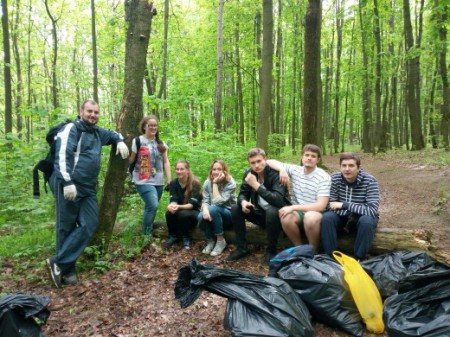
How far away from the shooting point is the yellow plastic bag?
2.78 meters

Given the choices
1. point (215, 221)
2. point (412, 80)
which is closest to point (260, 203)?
point (215, 221)

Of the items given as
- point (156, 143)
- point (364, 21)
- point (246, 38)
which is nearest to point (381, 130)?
point (364, 21)

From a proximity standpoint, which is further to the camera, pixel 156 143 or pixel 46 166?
pixel 156 143

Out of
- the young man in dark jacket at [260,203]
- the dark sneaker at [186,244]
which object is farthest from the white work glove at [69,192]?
the young man in dark jacket at [260,203]

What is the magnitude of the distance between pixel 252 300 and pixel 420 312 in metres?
1.21

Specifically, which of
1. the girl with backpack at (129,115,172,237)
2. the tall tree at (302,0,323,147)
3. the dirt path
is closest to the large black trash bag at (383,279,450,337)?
the dirt path

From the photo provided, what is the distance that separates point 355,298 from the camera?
9.32 ft

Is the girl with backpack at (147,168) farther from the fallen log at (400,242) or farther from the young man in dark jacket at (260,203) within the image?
the fallen log at (400,242)

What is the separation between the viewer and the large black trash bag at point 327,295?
110 inches

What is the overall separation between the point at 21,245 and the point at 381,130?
17.0 meters

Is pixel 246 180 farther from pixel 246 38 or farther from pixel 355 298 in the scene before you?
pixel 246 38

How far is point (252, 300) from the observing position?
8.48 ft

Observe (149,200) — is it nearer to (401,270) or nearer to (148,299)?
(148,299)

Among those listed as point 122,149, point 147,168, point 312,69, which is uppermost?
point 312,69
